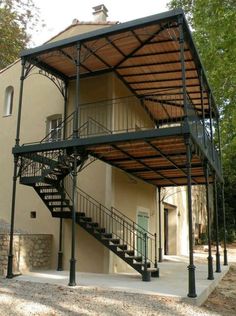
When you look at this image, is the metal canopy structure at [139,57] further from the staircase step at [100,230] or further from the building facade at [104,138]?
→ the staircase step at [100,230]

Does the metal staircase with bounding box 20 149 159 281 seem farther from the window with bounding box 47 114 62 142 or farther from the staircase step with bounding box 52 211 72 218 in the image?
the window with bounding box 47 114 62 142

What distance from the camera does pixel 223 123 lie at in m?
19.5

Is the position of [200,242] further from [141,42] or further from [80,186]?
[141,42]

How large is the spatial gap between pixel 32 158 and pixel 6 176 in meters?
4.44

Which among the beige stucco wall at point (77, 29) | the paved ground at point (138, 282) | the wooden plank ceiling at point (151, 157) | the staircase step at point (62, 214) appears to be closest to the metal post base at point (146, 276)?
the paved ground at point (138, 282)

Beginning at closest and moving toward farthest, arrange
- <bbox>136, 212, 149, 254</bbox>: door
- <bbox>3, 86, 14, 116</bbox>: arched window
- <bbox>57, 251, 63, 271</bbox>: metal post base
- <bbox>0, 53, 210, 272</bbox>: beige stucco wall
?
<bbox>0, 53, 210, 272</bbox>: beige stucco wall, <bbox>57, 251, 63, 271</bbox>: metal post base, <bbox>136, 212, 149, 254</bbox>: door, <bbox>3, 86, 14, 116</bbox>: arched window

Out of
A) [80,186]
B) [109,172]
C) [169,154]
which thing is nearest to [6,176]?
[80,186]

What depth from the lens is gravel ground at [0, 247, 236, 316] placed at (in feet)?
23.3

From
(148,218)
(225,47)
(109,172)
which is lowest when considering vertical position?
(148,218)

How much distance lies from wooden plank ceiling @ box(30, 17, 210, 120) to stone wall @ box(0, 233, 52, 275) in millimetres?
5606

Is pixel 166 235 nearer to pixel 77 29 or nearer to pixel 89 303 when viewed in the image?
pixel 77 29

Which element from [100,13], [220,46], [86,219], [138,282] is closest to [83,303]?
[138,282]

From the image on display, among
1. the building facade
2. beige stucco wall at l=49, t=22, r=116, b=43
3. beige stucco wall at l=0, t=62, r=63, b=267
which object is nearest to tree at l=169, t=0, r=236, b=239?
the building facade

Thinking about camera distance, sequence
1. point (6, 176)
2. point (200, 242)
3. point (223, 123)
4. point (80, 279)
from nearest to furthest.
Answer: point (80, 279) < point (6, 176) < point (223, 123) < point (200, 242)
